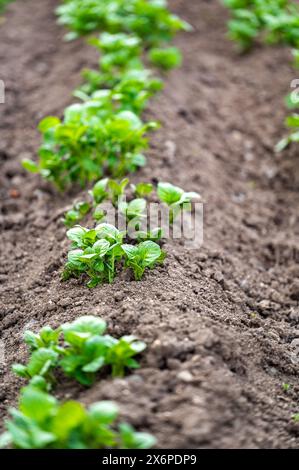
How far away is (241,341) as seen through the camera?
268cm

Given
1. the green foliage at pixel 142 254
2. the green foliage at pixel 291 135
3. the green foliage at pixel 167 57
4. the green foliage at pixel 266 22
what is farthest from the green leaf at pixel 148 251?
the green foliage at pixel 266 22

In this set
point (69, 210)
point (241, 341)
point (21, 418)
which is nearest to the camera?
point (21, 418)

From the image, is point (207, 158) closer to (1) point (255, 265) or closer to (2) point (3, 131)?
(1) point (255, 265)

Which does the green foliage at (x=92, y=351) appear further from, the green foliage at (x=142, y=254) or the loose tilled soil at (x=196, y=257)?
the green foliage at (x=142, y=254)

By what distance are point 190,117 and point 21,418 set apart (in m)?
3.21

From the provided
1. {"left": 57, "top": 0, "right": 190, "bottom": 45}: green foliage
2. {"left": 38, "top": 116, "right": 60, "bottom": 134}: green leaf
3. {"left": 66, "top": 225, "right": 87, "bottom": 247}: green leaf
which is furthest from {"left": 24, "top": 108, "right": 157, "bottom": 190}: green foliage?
{"left": 57, "top": 0, "right": 190, "bottom": 45}: green foliage

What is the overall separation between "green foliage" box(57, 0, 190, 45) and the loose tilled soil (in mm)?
303

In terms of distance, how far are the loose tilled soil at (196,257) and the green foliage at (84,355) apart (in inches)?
2.6

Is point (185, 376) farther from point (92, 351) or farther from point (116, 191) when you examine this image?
point (116, 191)

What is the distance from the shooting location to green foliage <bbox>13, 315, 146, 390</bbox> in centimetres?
226

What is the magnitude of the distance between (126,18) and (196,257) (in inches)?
114

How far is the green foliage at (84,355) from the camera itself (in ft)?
7.41

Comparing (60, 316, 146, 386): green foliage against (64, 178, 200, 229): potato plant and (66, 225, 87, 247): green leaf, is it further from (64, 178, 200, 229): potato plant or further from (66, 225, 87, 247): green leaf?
(64, 178, 200, 229): potato plant
